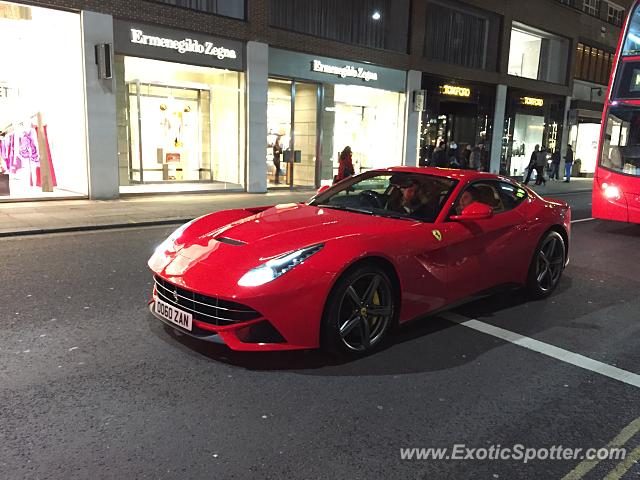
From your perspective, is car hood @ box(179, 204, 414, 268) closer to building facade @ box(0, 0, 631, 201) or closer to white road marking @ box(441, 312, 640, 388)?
white road marking @ box(441, 312, 640, 388)

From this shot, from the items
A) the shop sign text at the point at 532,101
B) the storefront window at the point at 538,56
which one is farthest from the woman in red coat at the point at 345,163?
the storefront window at the point at 538,56

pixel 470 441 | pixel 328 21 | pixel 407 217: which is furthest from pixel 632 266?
pixel 328 21

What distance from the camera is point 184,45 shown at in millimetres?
15586

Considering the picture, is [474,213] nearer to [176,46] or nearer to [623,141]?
[623,141]

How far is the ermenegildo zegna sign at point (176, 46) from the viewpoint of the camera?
14.5m

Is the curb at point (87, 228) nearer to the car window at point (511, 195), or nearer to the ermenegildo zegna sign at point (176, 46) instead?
the ermenegildo zegna sign at point (176, 46)

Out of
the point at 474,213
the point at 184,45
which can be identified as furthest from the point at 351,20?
the point at 474,213

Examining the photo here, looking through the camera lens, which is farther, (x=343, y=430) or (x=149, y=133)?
(x=149, y=133)

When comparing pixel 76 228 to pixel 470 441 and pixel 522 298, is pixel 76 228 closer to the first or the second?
pixel 522 298

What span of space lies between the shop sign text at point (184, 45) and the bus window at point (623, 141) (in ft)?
35.8

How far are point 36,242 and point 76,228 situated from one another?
4.31 feet

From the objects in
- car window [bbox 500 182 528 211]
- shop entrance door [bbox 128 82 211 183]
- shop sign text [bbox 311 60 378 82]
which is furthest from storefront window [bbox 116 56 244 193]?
car window [bbox 500 182 528 211]

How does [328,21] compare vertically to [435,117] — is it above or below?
above

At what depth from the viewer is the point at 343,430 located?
3176 mm
